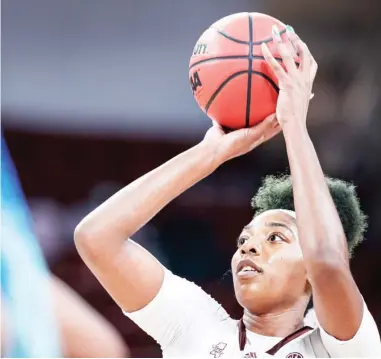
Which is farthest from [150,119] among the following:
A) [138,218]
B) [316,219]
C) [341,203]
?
[316,219]

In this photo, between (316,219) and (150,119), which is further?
(150,119)

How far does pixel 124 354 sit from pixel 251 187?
62 cm

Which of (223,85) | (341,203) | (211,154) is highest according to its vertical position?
(223,85)

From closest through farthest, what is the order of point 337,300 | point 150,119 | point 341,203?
1. point 337,300
2. point 341,203
3. point 150,119

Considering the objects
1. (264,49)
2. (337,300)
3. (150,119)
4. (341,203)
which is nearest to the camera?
(337,300)

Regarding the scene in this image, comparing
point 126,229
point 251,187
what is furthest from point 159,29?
point 126,229

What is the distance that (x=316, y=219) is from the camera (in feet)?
4.34

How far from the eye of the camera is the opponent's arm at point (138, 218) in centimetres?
138

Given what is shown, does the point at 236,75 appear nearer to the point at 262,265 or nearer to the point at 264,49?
the point at 264,49

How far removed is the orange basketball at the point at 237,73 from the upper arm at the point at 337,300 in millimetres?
324

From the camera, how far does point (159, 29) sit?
6.93 ft

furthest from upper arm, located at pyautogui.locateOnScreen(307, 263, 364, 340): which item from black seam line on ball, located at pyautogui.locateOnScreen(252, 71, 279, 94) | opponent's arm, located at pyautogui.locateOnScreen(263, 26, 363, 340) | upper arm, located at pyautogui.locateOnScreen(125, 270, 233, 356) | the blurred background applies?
the blurred background

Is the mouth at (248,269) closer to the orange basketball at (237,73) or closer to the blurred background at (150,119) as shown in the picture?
the orange basketball at (237,73)

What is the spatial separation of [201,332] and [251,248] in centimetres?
19
